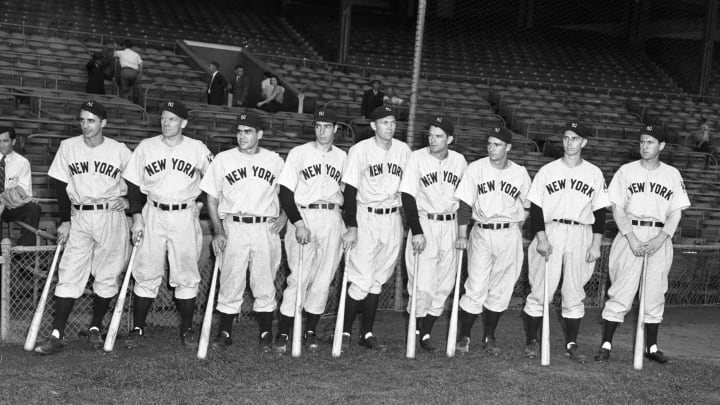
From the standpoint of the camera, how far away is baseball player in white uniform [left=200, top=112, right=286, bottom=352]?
20.9 ft

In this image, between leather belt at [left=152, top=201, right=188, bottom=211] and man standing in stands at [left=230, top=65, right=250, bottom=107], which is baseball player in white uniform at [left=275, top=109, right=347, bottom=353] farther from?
man standing in stands at [left=230, top=65, right=250, bottom=107]

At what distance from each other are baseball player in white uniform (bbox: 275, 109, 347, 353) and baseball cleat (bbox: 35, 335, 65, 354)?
1691mm

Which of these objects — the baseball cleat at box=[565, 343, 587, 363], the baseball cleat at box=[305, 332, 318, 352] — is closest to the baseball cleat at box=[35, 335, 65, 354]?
the baseball cleat at box=[305, 332, 318, 352]

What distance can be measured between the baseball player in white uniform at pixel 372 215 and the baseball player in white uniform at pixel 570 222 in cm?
119

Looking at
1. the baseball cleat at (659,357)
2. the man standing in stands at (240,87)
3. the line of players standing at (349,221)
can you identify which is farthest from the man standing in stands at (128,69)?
the baseball cleat at (659,357)

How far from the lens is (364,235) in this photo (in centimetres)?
668

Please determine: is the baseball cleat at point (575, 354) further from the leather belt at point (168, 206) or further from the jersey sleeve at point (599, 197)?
the leather belt at point (168, 206)

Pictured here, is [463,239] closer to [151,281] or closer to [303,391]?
Answer: [303,391]

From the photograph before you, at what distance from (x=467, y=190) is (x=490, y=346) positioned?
1363 mm

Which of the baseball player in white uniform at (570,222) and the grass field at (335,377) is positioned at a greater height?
the baseball player in white uniform at (570,222)

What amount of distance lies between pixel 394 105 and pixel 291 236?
408 inches

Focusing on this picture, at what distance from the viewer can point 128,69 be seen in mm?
15398

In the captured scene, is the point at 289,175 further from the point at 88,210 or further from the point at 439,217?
the point at 88,210

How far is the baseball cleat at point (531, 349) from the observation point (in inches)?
261
